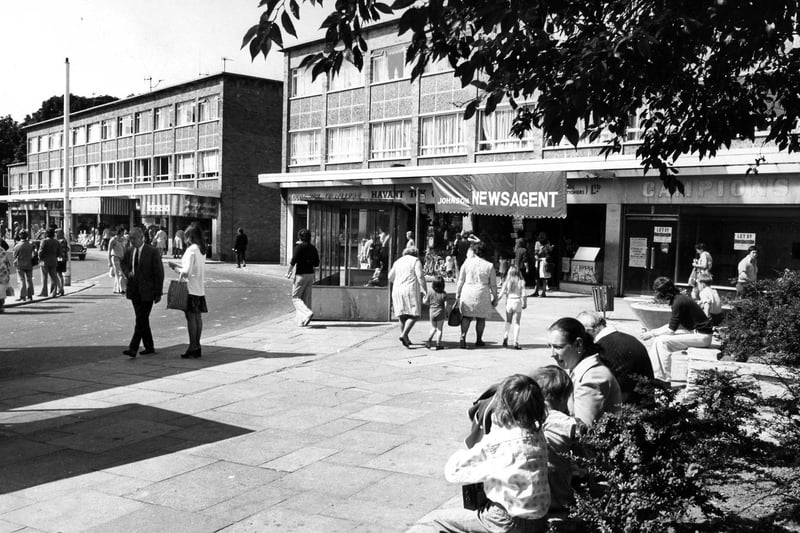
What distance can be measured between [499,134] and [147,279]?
60.3 ft

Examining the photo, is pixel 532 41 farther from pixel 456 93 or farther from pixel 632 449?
pixel 456 93

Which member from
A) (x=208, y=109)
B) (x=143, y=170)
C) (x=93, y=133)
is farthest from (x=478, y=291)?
(x=93, y=133)

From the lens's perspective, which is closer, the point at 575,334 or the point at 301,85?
the point at 575,334

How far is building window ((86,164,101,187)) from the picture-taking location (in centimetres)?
5666

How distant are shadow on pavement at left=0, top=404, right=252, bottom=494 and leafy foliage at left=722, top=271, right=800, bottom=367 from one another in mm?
5083

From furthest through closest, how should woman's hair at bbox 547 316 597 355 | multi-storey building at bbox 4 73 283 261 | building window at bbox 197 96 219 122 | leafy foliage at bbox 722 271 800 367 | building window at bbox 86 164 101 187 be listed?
building window at bbox 86 164 101 187 < building window at bbox 197 96 219 122 < multi-storey building at bbox 4 73 283 261 < leafy foliage at bbox 722 271 800 367 < woman's hair at bbox 547 316 597 355

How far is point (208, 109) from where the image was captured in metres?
43.8

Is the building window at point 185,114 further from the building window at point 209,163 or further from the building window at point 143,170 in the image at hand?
the building window at point 143,170

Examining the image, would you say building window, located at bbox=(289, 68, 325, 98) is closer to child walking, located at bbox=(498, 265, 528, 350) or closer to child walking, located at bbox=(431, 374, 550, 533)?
child walking, located at bbox=(498, 265, 528, 350)

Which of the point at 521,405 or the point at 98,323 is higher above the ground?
the point at 521,405

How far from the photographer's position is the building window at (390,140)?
102 feet

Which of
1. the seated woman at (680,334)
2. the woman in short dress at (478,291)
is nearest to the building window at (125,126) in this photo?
the woman in short dress at (478,291)

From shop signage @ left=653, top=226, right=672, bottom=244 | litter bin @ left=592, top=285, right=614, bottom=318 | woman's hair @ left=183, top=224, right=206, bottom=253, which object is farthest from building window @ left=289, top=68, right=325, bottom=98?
woman's hair @ left=183, top=224, right=206, bottom=253

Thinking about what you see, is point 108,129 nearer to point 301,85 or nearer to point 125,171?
point 125,171
